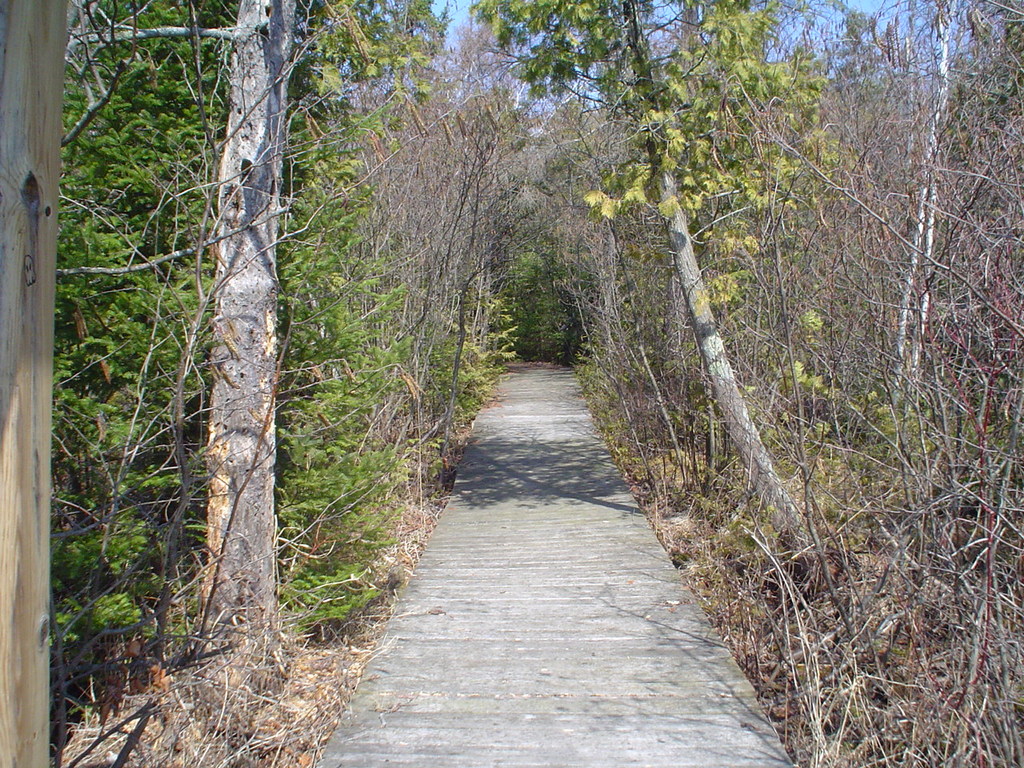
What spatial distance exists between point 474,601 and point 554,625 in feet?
2.48

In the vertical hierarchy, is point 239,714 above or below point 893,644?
below

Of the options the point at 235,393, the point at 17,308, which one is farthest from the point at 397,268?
the point at 17,308

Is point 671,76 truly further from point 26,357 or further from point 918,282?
point 26,357

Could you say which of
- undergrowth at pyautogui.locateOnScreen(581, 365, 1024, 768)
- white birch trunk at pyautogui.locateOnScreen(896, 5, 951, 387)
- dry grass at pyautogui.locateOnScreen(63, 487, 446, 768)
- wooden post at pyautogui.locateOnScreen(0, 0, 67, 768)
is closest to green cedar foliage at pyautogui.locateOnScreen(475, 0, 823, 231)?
white birch trunk at pyautogui.locateOnScreen(896, 5, 951, 387)

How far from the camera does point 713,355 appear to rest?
7047 millimetres

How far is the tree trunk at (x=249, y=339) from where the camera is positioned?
14.1 feet

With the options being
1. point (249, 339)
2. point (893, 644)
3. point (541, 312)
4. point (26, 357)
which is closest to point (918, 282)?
point (893, 644)

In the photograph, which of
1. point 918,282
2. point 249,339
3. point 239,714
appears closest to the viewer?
point 239,714

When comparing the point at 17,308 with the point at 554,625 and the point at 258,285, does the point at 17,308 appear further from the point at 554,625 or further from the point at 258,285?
the point at 554,625

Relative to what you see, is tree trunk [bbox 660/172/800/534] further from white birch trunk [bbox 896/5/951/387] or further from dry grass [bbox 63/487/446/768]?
dry grass [bbox 63/487/446/768]

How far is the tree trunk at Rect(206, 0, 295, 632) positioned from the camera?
4293mm

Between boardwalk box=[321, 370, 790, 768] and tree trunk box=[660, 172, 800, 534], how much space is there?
108cm

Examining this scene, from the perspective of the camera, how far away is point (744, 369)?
279 inches

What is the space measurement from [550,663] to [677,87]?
4.72 metres
